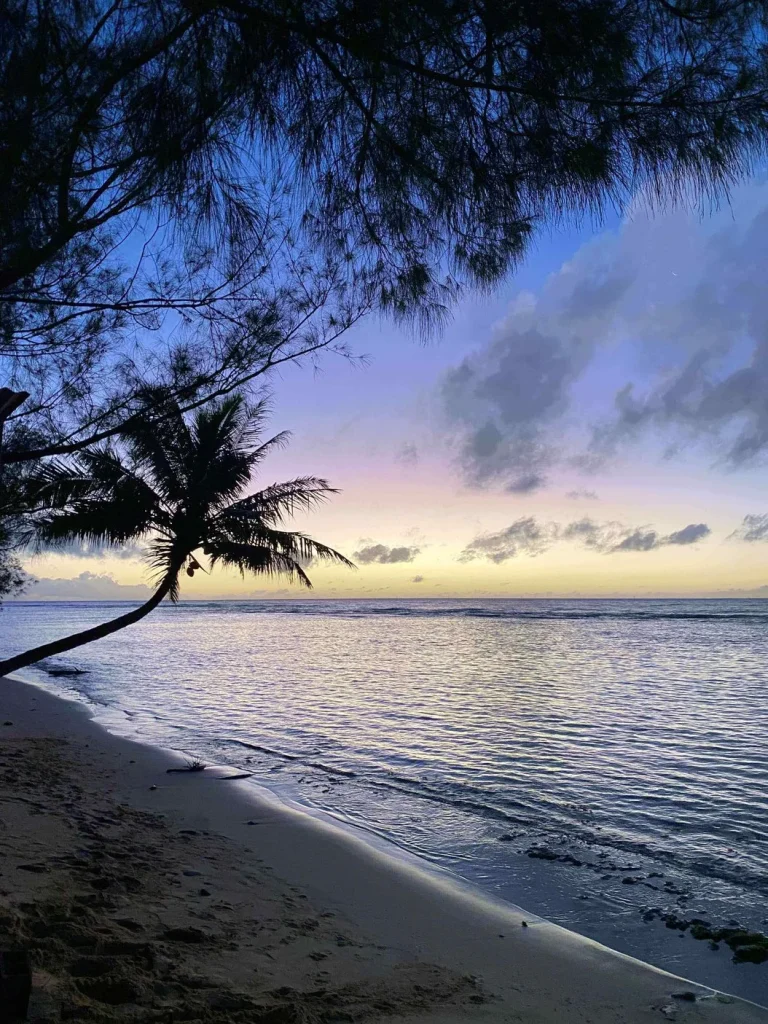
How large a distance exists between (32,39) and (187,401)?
310cm

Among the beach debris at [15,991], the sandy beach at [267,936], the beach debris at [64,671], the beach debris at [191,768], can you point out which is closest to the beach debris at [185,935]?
→ the sandy beach at [267,936]

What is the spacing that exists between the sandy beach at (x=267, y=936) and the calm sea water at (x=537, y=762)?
69cm

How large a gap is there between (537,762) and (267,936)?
7752mm

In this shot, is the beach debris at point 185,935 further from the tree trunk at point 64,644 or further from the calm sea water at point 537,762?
the calm sea water at point 537,762

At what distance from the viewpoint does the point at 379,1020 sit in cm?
377

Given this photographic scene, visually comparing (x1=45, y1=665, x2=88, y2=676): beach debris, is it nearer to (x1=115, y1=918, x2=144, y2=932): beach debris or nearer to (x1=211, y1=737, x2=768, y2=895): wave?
(x1=211, y1=737, x2=768, y2=895): wave

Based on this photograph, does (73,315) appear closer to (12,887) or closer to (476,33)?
(476,33)

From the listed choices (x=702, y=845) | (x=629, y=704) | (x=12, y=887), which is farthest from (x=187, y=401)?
(x=629, y=704)

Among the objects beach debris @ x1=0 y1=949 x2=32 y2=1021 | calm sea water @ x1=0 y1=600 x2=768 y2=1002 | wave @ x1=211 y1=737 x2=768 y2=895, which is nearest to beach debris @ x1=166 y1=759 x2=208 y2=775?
calm sea water @ x1=0 y1=600 x2=768 y2=1002

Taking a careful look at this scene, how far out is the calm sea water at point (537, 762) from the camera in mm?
6613

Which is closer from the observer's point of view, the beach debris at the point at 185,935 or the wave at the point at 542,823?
the beach debris at the point at 185,935

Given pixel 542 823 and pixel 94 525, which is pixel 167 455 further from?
pixel 542 823

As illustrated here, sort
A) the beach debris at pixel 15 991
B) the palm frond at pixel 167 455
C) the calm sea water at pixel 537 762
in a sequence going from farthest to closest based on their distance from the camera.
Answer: the palm frond at pixel 167 455
the calm sea water at pixel 537 762
the beach debris at pixel 15 991

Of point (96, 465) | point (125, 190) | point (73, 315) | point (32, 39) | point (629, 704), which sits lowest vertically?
point (629, 704)
